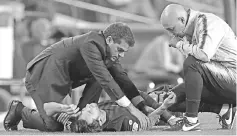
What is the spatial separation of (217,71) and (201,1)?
7.03 m

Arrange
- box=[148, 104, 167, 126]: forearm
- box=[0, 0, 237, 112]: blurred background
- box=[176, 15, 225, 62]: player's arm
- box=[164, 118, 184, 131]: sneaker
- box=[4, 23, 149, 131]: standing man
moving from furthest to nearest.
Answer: box=[0, 0, 237, 112]: blurred background → box=[148, 104, 167, 126]: forearm → box=[164, 118, 184, 131]: sneaker → box=[4, 23, 149, 131]: standing man → box=[176, 15, 225, 62]: player's arm

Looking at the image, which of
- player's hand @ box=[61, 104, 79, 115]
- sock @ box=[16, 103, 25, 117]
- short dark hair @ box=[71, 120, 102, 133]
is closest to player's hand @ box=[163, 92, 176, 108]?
short dark hair @ box=[71, 120, 102, 133]

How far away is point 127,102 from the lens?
14.8 feet

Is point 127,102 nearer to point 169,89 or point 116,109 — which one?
point 116,109

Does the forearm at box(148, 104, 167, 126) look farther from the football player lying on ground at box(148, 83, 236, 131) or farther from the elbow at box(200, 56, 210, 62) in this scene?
the elbow at box(200, 56, 210, 62)

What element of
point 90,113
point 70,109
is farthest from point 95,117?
point 70,109

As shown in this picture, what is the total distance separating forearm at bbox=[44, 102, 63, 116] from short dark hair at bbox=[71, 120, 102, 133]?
155mm

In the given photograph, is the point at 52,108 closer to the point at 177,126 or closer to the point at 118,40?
the point at 118,40

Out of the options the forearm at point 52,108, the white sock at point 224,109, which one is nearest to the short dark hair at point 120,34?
the forearm at point 52,108

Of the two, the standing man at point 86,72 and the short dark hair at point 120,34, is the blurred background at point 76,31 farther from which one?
the short dark hair at point 120,34

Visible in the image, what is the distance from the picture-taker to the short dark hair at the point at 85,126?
179 inches

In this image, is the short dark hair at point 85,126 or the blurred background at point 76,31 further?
the blurred background at point 76,31

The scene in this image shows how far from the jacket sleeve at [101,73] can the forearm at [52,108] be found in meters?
0.36

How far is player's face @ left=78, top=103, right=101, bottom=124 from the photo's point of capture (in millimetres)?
4555
